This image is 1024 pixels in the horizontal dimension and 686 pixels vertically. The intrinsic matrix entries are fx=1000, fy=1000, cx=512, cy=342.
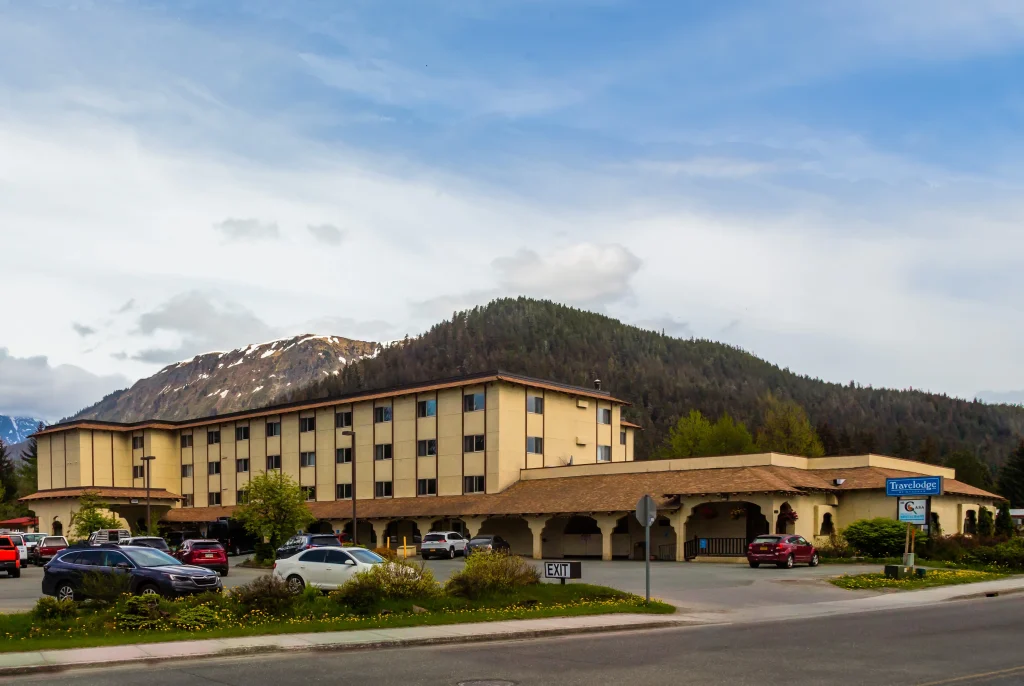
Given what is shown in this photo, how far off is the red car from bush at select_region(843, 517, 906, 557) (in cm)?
517

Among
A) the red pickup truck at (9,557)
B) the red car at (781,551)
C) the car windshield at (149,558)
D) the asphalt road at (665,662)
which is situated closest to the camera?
the asphalt road at (665,662)

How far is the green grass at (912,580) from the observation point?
111ft

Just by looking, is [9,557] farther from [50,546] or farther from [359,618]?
[359,618]

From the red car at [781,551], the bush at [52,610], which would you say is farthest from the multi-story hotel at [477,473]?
the bush at [52,610]

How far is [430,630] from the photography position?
20.8 metres

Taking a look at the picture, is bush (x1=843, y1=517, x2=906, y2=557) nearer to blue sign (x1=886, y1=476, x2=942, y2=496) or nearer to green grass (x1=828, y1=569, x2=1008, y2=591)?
blue sign (x1=886, y1=476, x2=942, y2=496)

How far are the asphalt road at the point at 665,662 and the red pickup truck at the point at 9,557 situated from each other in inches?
1210

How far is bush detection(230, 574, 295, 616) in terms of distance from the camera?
73.0 ft

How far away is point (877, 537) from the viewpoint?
47406 mm

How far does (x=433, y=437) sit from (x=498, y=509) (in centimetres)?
1085

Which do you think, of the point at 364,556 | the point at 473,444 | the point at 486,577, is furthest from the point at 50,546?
the point at 486,577

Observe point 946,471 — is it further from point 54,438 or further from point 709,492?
point 54,438

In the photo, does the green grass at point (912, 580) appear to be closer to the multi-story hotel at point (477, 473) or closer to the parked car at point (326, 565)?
the multi-story hotel at point (477, 473)

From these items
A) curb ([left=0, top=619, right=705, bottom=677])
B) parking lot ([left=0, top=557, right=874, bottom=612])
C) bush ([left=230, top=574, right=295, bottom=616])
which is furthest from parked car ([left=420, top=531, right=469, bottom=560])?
bush ([left=230, top=574, right=295, bottom=616])
